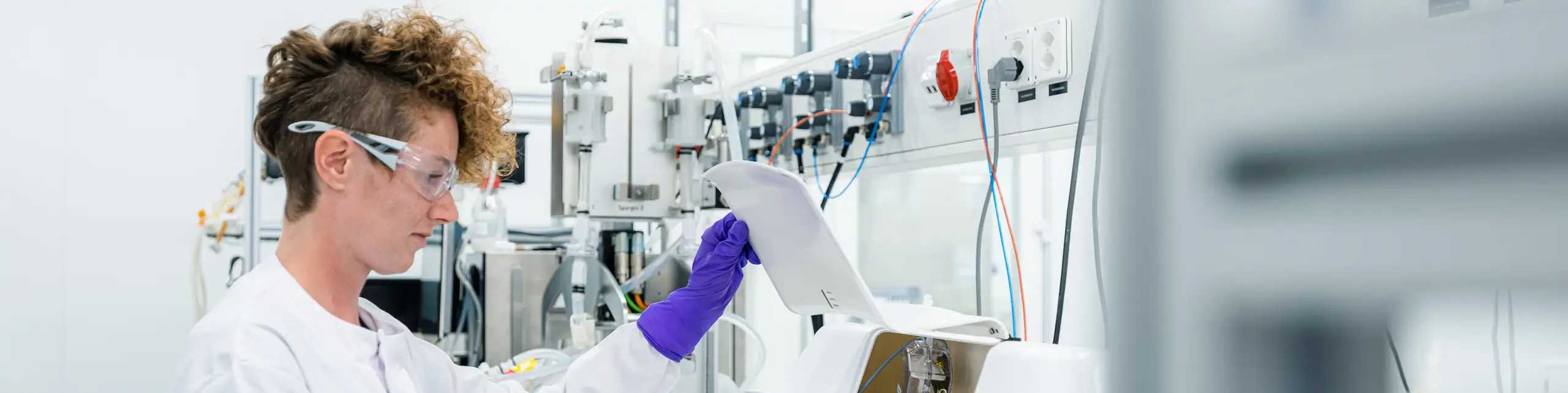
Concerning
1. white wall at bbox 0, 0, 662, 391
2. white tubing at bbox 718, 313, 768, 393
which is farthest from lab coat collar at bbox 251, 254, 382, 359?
white wall at bbox 0, 0, 662, 391

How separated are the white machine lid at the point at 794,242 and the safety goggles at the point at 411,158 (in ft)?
1.08

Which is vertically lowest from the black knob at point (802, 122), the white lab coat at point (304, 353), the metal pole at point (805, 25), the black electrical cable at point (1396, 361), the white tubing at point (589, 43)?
the white lab coat at point (304, 353)

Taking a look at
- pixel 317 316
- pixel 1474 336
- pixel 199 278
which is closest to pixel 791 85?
pixel 317 316

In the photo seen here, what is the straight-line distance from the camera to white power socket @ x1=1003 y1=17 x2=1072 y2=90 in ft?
4.61

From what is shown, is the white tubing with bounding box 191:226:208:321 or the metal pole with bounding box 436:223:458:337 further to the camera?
the white tubing with bounding box 191:226:208:321

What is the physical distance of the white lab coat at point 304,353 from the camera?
1.08 metres

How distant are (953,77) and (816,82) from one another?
0.42m

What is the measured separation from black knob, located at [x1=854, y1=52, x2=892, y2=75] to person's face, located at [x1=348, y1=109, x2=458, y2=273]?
0.74 m

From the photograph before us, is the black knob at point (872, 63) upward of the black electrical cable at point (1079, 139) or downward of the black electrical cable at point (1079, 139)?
upward

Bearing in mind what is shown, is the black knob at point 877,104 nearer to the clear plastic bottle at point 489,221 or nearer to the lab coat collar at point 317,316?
the lab coat collar at point 317,316

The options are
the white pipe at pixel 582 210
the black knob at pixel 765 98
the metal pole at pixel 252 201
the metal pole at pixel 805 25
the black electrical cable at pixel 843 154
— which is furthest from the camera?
the metal pole at pixel 252 201

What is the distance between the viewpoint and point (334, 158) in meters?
1.23

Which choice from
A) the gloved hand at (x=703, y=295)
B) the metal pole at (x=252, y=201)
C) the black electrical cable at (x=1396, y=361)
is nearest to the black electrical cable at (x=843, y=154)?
the gloved hand at (x=703, y=295)

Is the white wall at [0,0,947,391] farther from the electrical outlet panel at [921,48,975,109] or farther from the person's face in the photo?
the electrical outlet panel at [921,48,975,109]
